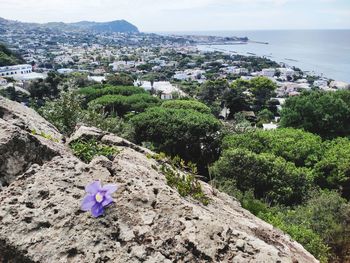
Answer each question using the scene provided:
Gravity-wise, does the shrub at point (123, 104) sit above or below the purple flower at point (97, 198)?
below

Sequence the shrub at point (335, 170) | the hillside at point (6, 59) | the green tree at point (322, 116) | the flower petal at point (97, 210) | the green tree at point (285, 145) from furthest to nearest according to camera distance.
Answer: the hillside at point (6, 59), the green tree at point (322, 116), the green tree at point (285, 145), the shrub at point (335, 170), the flower petal at point (97, 210)

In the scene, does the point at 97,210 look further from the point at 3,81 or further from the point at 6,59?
the point at 6,59

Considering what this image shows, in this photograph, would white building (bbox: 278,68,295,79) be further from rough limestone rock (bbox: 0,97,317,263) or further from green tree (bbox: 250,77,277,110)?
rough limestone rock (bbox: 0,97,317,263)

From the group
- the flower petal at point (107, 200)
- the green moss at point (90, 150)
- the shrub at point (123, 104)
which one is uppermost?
the flower petal at point (107, 200)

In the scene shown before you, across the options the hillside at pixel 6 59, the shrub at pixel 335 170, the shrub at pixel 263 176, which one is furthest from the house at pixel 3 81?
the shrub at pixel 263 176

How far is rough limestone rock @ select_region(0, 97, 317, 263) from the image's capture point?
98.0 inches

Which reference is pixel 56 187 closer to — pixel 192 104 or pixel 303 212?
pixel 303 212

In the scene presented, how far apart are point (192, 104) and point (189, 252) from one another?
990 inches

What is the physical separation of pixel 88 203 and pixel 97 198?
61mm

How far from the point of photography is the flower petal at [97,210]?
Answer: 8.59ft

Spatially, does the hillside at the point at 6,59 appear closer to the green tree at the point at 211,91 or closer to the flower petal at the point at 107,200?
the green tree at the point at 211,91

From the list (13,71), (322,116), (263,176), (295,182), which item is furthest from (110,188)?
(13,71)

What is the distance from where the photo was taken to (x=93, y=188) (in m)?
2.73

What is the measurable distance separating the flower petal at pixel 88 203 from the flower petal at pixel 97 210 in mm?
22
